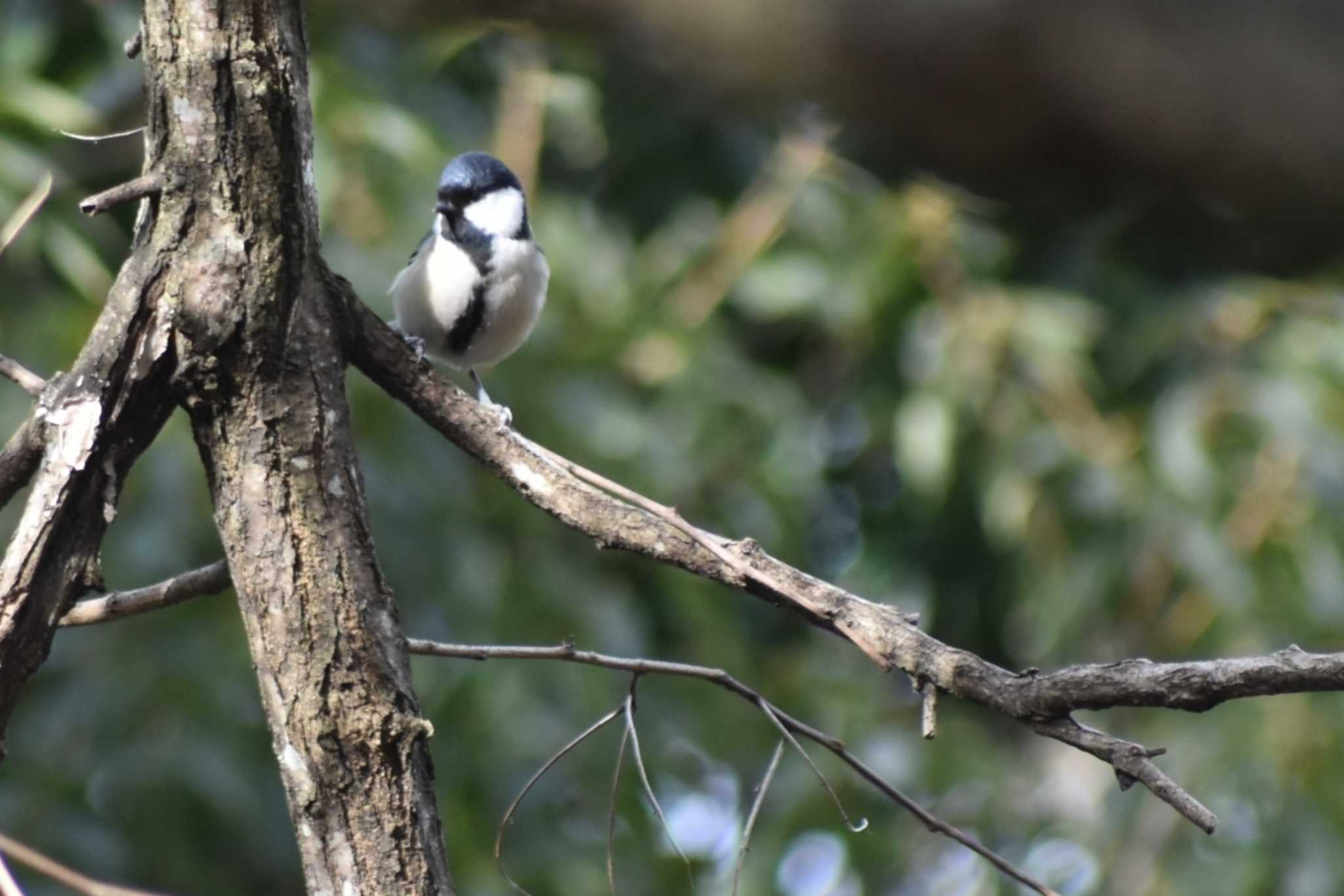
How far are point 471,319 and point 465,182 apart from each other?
0.23 metres

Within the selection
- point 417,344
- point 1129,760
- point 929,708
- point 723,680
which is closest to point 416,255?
point 417,344

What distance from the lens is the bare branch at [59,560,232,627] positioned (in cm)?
139

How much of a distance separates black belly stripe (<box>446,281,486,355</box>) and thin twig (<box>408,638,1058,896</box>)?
1342 mm

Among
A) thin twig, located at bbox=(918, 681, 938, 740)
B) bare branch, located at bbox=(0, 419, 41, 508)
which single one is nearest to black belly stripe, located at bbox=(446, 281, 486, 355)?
bare branch, located at bbox=(0, 419, 41, 508)

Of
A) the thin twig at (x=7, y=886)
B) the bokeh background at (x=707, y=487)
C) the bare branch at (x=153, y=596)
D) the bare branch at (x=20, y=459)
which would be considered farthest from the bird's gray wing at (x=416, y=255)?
the thin twig at (x=7, y=886)

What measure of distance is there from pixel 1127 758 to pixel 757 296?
10.2 feet

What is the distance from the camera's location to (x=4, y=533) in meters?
3.20

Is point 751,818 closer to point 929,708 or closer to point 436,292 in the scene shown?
point 929,708

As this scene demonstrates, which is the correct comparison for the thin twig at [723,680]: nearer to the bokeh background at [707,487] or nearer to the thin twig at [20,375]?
the thin twig at [20,375]

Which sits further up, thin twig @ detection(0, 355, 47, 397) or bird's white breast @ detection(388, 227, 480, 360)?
bird's white breast @ detection(388, 227, 480, 360)

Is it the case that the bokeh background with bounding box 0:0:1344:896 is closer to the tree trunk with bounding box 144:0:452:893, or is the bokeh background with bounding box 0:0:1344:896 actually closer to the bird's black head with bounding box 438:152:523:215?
the bird's black head with bounding box 438:152:523:215

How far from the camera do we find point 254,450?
1.29 m

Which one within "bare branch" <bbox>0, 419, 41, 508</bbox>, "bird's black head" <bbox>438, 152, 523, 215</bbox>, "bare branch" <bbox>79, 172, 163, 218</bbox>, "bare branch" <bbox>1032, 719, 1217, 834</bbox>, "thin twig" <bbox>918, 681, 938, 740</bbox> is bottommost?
"bare branch" <bbox>1032, 719, 1217, 834</bbox>

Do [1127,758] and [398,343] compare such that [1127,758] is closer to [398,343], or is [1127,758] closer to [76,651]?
[398,343]
